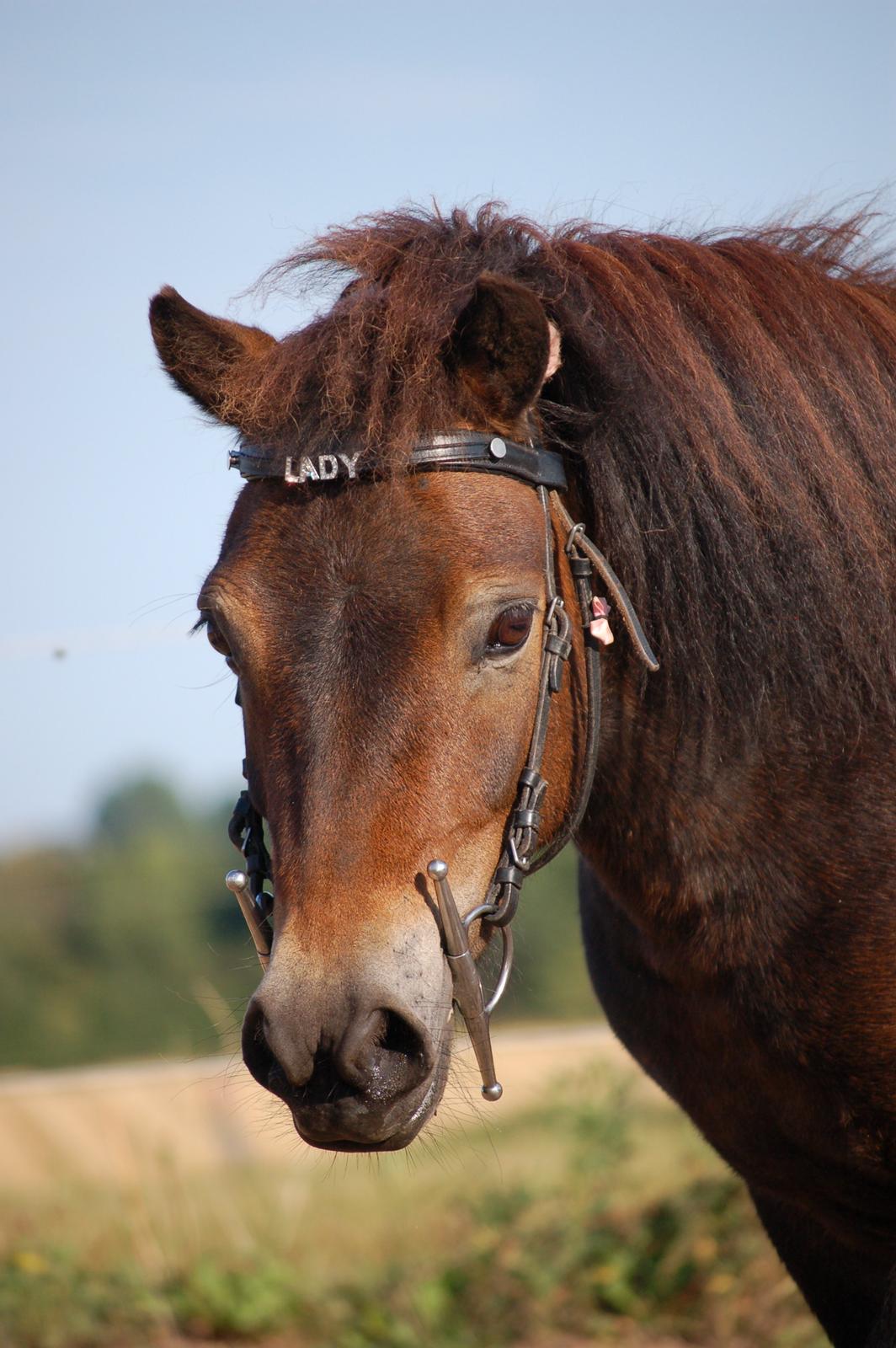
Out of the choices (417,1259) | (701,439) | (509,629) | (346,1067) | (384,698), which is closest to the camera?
(346,1067)

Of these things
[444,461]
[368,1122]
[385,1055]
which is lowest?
[368,1122]

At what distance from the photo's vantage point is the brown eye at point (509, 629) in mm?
2125

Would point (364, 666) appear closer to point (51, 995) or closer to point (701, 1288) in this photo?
point (701, 1288)

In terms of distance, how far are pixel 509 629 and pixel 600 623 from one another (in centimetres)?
23

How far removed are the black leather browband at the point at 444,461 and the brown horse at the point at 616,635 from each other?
20 mm

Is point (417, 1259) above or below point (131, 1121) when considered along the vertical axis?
above

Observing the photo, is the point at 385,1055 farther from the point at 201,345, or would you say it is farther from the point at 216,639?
the point at 201,345

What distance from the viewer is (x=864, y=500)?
7.55 ft

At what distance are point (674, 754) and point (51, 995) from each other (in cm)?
2666

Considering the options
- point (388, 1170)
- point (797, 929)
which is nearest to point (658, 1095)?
point (388, 1170)

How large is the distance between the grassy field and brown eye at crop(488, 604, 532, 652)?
2.78 metres

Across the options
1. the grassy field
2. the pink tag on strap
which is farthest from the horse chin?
the grassy field

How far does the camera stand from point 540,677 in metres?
2.20

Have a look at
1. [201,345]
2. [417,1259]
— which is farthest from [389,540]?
[417,1259]
